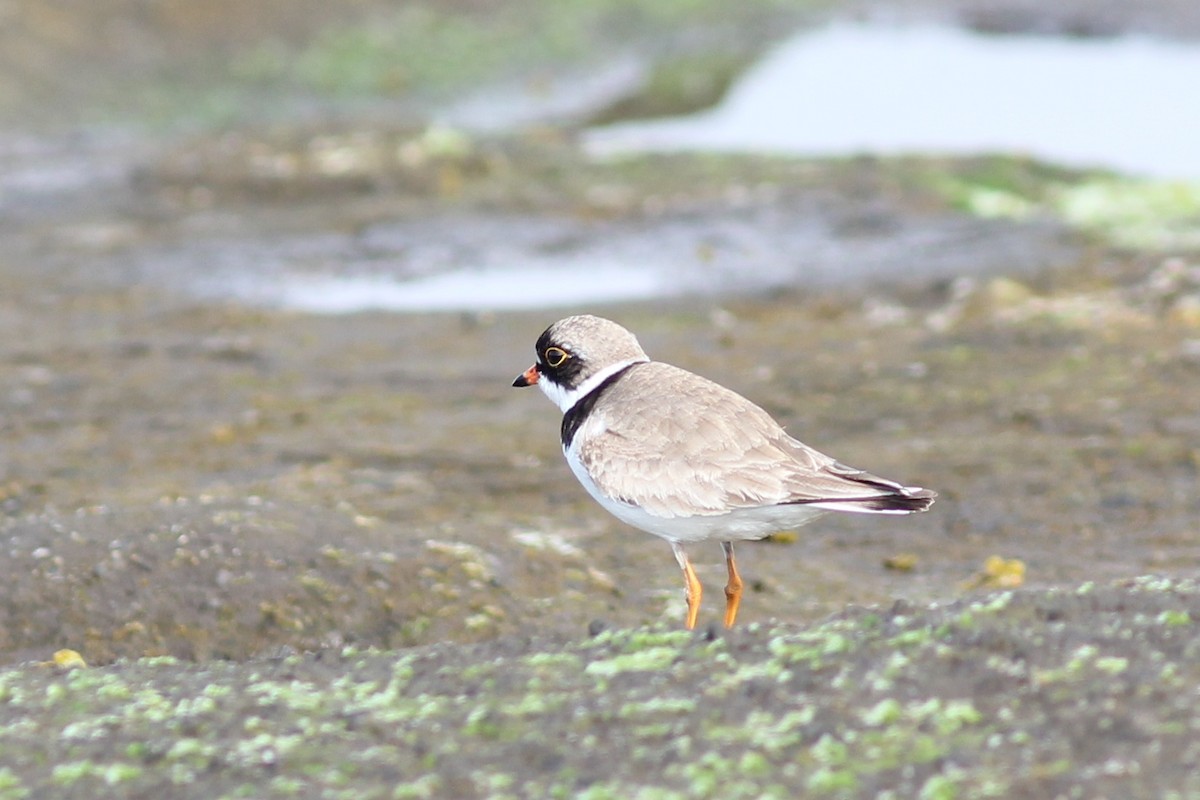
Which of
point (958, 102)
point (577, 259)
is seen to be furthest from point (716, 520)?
point (958, 102)

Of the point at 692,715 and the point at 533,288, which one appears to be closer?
the point at 692,715

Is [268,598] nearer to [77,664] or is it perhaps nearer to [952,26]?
[77,664]

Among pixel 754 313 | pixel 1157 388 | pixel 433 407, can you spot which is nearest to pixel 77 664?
pixel 433 407

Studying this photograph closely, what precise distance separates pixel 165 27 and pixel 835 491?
15084 mm

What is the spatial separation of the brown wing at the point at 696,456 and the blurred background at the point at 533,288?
41.2 inches

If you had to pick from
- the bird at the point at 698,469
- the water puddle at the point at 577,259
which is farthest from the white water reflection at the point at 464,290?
the bird at the point at 698,469

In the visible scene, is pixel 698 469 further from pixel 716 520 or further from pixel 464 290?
pixel 464 290

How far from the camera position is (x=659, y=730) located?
3.93 m

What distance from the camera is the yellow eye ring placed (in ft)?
19.0

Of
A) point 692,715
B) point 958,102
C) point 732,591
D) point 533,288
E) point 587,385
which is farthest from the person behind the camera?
point 958,102

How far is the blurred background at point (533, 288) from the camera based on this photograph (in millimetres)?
6426

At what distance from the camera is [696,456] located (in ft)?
17.2

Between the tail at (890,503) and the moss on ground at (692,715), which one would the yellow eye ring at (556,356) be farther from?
the moss on ground at (692,715)

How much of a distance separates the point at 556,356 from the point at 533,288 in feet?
19.8
